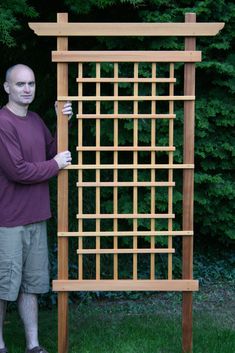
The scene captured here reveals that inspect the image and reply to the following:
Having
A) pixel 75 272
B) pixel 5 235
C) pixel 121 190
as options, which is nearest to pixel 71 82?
pixel 121 190

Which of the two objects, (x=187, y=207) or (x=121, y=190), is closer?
(x=187, y=207)

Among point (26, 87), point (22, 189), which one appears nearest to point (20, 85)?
point (26, 87)

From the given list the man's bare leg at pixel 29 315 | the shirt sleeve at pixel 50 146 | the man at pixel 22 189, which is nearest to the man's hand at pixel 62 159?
the man at pixel 22 189

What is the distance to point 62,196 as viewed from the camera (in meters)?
3.88

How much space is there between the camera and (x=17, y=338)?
4359mm

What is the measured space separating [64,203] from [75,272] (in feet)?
5.26

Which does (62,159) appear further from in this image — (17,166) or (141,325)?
(141,325)

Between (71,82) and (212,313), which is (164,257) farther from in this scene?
(71,82)

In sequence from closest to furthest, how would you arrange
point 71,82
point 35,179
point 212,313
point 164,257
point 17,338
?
point 35,179, point 17,338, point 212,313, point 71,82, point 164,257

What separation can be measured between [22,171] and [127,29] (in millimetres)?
1002

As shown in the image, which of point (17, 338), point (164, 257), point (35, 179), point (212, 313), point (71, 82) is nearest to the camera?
point (35, 179)

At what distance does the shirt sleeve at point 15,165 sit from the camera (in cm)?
367

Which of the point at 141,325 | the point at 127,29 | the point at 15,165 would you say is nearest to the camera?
the point at 15,165

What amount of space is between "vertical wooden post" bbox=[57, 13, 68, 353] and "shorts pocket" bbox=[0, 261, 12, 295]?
1.01 feet
